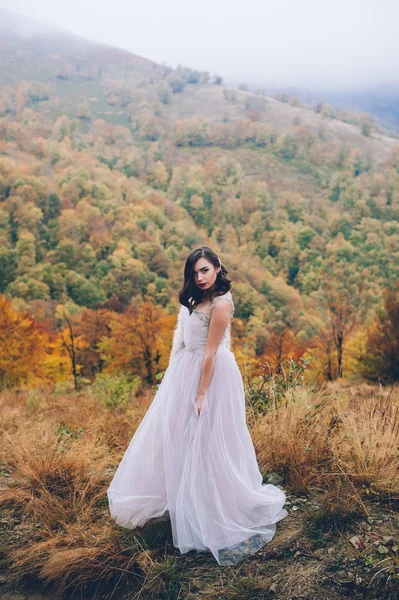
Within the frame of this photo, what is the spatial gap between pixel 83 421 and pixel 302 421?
2703 millimetres

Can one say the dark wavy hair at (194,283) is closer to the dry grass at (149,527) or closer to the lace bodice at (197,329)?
the lace bodice at (197,329)

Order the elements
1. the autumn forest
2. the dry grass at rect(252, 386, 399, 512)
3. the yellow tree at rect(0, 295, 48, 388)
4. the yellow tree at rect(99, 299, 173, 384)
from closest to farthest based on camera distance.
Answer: the dry grass at rect(252, 386, 399, 512) → the yellow tree at rect(0, 295, 48, 388) → the yellow tree at rect(99, 299, 173, 384) → the autumn forest

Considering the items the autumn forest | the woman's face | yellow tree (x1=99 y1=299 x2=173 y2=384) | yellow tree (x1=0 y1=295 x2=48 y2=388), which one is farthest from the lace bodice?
yellow tree (x1=0 y1=295 x2=48 y2=388)

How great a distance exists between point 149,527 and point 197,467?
0.53 metres

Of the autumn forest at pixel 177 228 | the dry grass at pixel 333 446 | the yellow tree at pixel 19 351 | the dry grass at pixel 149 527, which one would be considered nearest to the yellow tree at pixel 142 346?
the autumn forest at pixel 177 228

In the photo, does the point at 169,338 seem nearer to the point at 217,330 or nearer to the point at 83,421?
the point at 83,421

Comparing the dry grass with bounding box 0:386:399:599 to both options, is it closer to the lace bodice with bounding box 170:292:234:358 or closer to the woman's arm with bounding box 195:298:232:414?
the woman's arm with bounding box 195:298:232:414

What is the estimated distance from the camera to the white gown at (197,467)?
9.35ft

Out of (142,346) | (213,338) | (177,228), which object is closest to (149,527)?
(213,338)

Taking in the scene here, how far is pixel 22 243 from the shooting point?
67.6 m

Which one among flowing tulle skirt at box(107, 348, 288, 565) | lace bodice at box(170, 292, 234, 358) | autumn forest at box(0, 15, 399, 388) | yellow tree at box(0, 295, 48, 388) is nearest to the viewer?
flowing tulle skirt at box(107, 348, 288, 565)

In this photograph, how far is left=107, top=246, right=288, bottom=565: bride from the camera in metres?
2.86

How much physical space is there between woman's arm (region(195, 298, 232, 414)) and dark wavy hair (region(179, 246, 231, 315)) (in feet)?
0.36

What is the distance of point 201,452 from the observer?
2.93 m
